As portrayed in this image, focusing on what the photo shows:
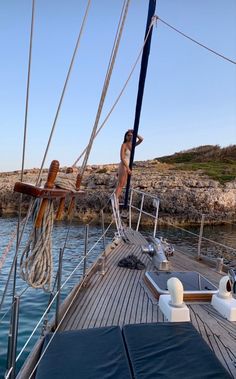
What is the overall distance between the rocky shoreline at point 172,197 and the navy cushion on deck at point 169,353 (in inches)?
918

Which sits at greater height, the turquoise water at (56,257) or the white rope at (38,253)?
the white rope at (38,253)

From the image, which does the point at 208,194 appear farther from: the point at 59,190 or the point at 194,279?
the point at 59,190

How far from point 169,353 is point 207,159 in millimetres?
47142

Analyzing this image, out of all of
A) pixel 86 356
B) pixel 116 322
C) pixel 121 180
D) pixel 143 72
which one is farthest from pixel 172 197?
pixel 86 356

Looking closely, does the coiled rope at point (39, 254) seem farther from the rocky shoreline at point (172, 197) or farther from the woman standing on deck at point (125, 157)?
the rocky shoreline at point (172, 197)

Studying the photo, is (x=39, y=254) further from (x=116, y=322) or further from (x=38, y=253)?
(x=116, y=322)

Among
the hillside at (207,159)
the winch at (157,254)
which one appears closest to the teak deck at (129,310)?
the winch at (157,254)

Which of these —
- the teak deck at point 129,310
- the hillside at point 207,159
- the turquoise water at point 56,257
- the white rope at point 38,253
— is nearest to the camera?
the white rope at point 38,253

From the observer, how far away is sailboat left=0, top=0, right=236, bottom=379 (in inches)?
107

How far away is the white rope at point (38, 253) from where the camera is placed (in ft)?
9.46

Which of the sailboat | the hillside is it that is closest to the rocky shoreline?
the hillside

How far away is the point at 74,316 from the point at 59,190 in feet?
6.94

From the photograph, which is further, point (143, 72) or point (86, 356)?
point (143, 72)

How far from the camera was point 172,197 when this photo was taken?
2898 cm
